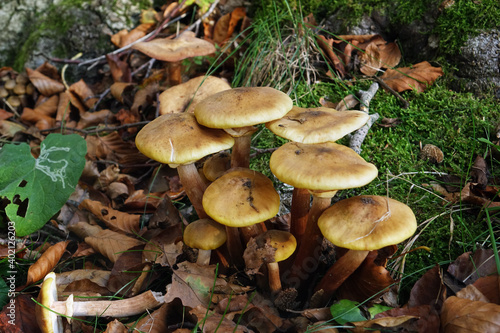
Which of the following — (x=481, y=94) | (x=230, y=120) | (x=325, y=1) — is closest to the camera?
(x=230, y=120)

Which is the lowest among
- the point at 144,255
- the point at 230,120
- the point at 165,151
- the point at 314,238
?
the point at 144,255

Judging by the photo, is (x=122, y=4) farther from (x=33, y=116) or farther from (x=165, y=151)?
(x=165, y=151)

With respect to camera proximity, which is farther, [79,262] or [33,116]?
[33,116]

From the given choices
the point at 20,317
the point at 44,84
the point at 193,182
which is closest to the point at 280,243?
the point at 193,182

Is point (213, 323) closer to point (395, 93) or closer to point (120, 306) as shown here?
point (120, 306)

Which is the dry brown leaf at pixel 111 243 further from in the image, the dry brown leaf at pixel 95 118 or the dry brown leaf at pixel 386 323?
the dry brown leaf at pixel 95 118

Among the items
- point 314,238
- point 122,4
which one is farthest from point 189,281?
point 122,4
